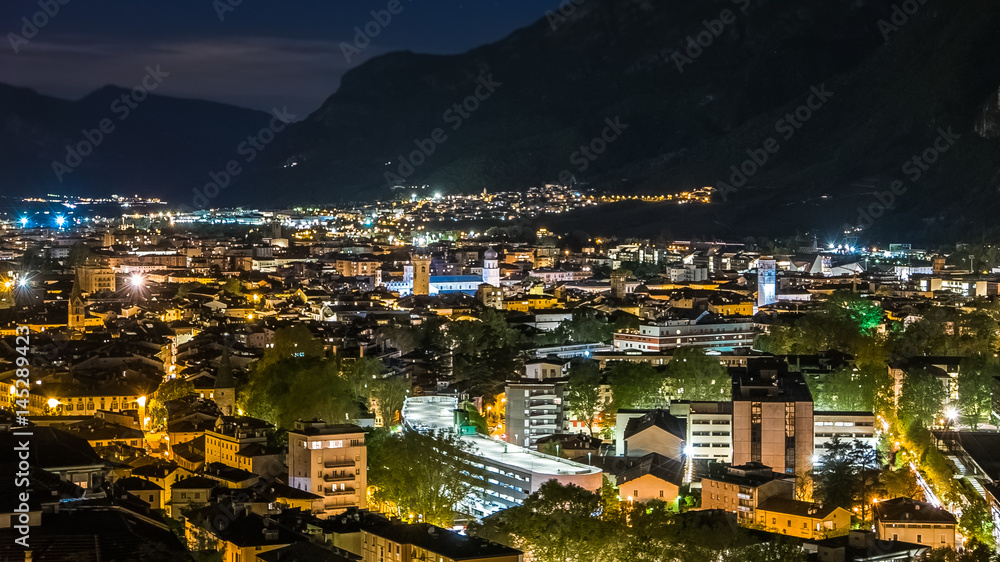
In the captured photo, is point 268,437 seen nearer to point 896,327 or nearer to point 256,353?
point 256,353

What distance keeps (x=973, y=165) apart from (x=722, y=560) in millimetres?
71560

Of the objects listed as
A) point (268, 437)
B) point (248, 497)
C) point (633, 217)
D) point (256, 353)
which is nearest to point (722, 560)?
point (248, 497)

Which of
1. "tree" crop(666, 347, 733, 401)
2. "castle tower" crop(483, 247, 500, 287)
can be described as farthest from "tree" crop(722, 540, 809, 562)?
"castle tower" crop(483, 247, 500, 287)

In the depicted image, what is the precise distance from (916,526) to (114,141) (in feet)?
461

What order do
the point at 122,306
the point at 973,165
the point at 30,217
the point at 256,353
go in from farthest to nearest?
the point at 30,217
the point at 973,165
the point at 122,306
the point at 256,353

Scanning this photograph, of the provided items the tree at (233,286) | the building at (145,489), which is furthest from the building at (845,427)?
the tree at (233,286)

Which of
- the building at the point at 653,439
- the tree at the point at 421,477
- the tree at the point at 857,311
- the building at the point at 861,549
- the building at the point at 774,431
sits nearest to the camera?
the building at the point at 861,549

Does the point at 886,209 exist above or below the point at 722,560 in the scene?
above

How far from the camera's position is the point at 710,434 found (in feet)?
98.0

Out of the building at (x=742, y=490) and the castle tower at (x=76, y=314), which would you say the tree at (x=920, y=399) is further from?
the castle tower at (x=76, y=314)

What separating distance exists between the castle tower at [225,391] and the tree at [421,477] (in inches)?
307

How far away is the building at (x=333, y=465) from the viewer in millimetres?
25266

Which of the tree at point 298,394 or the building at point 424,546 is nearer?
the building at point 424,546

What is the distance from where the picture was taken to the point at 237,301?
175 ft
